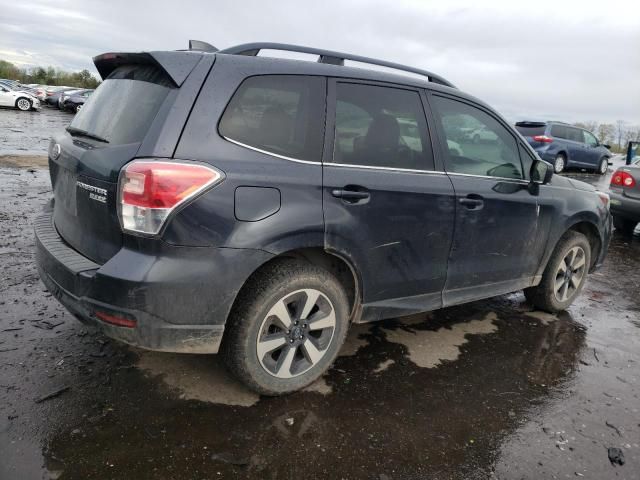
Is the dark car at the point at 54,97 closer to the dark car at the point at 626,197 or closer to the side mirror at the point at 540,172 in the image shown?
the dark car at the point at 626,197

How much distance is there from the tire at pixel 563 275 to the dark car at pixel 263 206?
0.96 meters

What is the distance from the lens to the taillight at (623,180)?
8.24m

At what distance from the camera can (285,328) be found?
2818mm

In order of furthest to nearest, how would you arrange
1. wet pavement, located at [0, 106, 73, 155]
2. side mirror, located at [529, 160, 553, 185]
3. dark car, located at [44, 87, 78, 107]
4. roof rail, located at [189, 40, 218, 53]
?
dark car, located at [44, 87, 78, 107] < wet pavement, located at [0, 106, 73, 155] < side mirror, located at [529, 160, 553, 185] < roof rail, located at [189, 40, 218, 53]

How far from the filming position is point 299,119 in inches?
111

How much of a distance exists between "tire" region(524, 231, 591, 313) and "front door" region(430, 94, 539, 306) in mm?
411

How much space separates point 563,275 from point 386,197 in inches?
94.8

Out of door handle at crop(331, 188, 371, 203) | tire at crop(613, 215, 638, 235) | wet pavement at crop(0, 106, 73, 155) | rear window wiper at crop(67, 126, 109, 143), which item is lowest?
wet pavement at crop(0, 106, 73, 155)

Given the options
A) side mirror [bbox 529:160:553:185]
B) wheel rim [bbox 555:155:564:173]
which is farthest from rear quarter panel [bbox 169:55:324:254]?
wheel rim [bbox 555:155:564:173]

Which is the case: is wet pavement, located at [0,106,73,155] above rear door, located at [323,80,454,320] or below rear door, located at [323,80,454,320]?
below

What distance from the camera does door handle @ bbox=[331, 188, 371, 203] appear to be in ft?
9.22

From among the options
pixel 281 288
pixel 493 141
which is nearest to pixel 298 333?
pixel 281 288

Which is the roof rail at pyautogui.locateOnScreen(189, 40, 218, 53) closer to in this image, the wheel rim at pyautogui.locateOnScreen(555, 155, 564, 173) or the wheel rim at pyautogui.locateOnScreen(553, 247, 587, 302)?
the wheel rim at pyautogui.locateOnScreen(553, 247, 587, 302)

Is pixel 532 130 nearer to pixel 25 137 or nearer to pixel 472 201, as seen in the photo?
pixel 472 201
